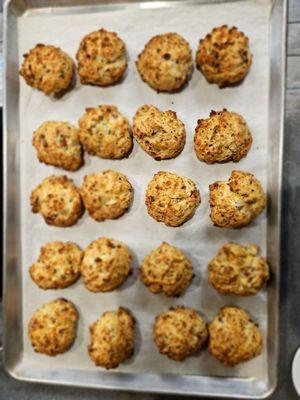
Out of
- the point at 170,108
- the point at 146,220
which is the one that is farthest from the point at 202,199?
the point at 170,108

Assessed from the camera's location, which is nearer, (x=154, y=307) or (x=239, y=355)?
(x=239, y=355)

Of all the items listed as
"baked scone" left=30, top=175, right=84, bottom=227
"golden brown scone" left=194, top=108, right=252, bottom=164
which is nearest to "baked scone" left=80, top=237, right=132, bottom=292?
"baked scone" left=30, top=175, right=84, bottom=227

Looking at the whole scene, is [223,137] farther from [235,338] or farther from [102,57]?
[235,338]

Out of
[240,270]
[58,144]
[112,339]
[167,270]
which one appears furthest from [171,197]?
[112,339]

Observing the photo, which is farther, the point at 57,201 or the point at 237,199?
the point at 57,201

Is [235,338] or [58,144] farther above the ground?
[58,144]

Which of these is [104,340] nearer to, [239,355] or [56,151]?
[239,355]

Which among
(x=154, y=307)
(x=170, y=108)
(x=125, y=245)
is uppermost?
(x=170, y=108)
